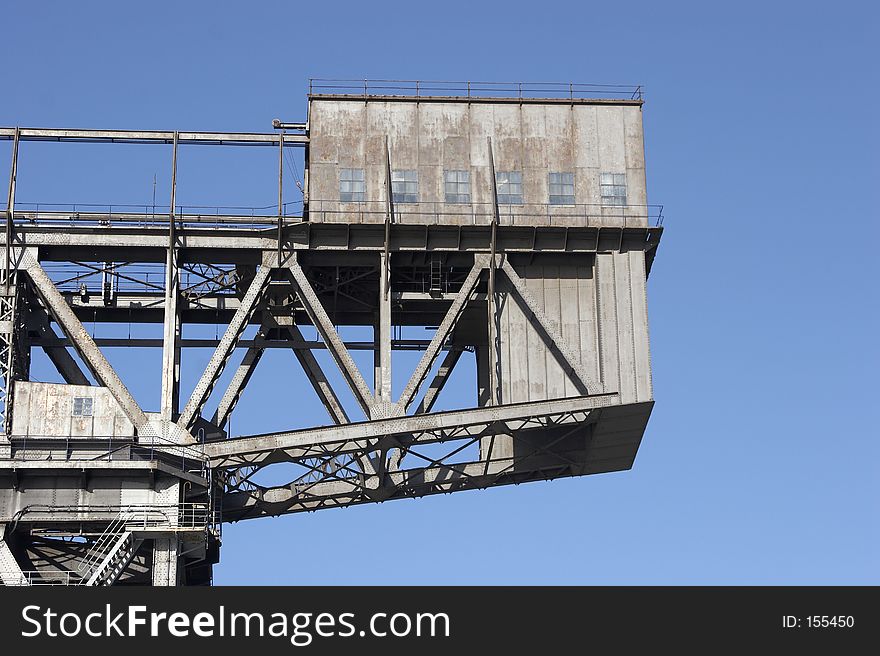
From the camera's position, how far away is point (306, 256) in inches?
2773

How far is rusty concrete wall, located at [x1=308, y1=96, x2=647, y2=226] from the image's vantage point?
232 ft

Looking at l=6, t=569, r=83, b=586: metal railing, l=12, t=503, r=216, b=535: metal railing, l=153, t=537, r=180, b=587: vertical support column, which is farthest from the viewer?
l=6, t=569, r=83, b=586: metal railing

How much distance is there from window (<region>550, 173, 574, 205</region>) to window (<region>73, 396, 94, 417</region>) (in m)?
17.5

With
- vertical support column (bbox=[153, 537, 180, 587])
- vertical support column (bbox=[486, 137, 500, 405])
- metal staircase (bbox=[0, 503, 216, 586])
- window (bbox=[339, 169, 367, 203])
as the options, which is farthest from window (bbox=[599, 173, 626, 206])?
vertical support column (bbox=[153, 537, 180, 587])

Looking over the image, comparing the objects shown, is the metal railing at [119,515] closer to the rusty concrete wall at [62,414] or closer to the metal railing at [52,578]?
the metal railing at [52,578]

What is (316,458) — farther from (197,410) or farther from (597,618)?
(597,618)

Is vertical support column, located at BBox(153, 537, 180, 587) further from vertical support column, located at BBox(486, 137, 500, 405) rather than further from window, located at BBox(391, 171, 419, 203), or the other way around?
window, located at BBox(391, 171, 419, 203)

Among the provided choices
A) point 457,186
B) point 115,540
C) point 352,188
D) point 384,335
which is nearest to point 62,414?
point 115,540

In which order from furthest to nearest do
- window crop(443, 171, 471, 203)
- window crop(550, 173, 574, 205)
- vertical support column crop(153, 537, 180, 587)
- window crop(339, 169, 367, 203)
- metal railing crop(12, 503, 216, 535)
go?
window crop(550, 173, 574, 205) → window crop(443, 171, 471, 203) → window crop(339, 169, 367, 203) → metal railing crop(12, 503, 216, 535) → vertical support column crop(153, 537, 180, 587)

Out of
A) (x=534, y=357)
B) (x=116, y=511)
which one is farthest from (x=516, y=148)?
(x=116, y=511)

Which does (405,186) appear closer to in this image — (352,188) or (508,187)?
(352,188)

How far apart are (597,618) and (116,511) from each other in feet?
67.0

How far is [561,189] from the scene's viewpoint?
71.2 m

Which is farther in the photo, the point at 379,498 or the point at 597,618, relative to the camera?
the point at 379,498
